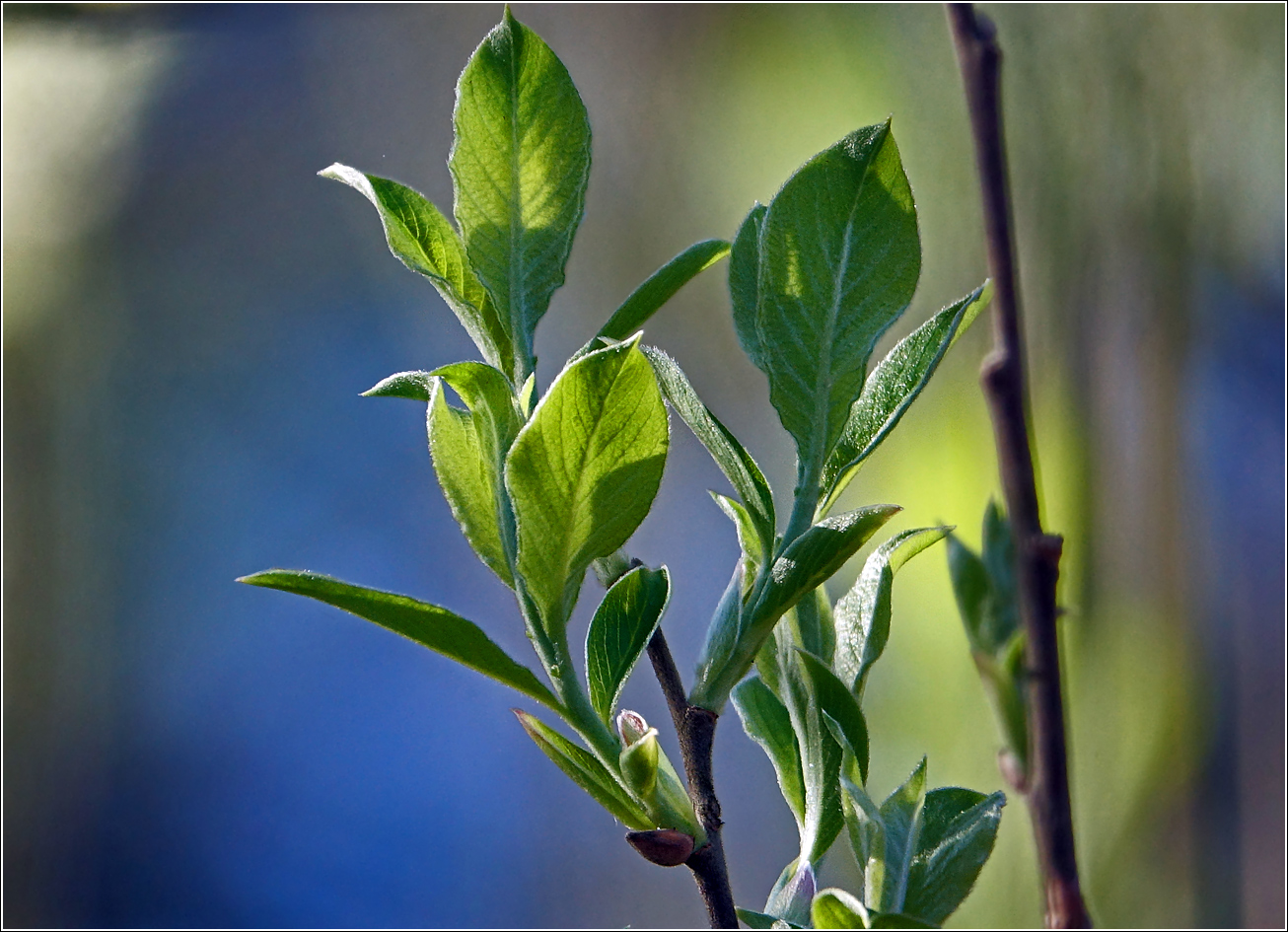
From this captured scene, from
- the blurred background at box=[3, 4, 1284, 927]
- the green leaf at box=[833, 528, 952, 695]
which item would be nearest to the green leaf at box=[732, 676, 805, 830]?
the green leaf at box=[833, 528, 952, 695]

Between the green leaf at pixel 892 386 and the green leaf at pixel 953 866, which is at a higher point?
the green leaf at pixel 892 386

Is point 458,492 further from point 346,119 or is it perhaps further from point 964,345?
point 346,119

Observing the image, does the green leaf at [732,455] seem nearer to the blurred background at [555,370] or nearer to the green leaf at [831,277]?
the green leaf at [831,277]

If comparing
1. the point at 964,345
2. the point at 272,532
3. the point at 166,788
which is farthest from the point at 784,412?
the point at 166,788

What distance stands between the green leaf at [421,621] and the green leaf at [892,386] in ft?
0.18

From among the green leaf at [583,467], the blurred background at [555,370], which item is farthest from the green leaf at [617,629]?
the blurred background at [555,370]

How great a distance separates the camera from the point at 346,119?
0.92 metres

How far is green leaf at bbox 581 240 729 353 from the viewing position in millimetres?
167

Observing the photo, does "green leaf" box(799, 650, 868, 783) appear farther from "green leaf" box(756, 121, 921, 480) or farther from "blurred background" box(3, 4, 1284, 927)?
"blurred background" box(3, 4, 1284, 927)

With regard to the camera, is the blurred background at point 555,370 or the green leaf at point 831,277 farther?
the blurred background at point 555,370

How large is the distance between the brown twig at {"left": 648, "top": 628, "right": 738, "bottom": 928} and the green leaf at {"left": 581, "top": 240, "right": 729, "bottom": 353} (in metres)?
0.05

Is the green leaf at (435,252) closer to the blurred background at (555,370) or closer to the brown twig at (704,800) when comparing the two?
the brown twig at (704,800)

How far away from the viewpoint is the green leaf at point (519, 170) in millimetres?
160

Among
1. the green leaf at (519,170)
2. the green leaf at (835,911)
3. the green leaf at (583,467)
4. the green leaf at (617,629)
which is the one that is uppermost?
the green leaf at (519,170)
